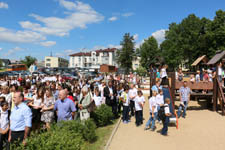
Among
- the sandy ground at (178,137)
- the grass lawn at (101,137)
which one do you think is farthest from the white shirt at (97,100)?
the sandy ground at (178,137)

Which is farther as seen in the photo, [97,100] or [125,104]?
[125,104]

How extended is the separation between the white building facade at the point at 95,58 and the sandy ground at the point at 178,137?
75707 mm

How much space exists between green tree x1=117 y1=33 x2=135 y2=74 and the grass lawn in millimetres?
A: 45363

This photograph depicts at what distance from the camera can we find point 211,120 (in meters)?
9.50

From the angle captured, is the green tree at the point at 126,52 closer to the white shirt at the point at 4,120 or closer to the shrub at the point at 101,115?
the shrub at the point at 101,115

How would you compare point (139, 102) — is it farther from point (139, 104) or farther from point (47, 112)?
point (47, 112)

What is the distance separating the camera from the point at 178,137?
701cm

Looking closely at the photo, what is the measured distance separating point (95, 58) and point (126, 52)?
41.3m

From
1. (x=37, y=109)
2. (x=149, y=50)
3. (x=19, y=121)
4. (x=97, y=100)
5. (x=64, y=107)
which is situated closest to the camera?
(x=19, y=121)

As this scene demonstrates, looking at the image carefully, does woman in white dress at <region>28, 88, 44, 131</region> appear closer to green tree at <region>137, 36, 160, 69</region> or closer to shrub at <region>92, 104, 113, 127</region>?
shrub at <region>92, 104, 113, 127</region>

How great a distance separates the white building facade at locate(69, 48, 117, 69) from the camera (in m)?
88.3

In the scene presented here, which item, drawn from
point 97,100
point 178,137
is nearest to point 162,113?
point 178,137

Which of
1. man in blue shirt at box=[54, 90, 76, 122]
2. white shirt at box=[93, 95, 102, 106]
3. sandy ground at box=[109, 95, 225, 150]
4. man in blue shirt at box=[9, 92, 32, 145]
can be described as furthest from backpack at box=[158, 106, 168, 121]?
man in blue shirt at box=[9, 92, 32, 145]

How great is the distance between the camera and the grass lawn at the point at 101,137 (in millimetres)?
5828
